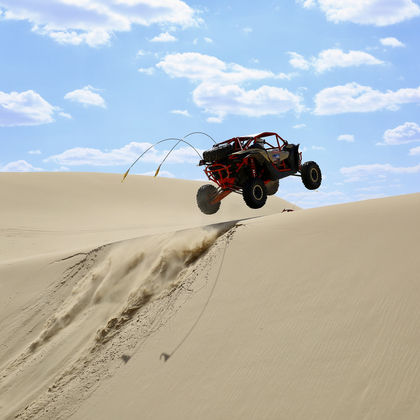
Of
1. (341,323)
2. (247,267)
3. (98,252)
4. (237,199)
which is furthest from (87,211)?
(341,323)

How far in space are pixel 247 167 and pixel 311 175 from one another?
201 centimetres

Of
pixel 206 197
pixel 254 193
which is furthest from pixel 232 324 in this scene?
pixel 206 197

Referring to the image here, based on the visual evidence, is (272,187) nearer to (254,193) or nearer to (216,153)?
(254,193)

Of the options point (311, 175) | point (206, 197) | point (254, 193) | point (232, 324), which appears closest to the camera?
point (232, 324)

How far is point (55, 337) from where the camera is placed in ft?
26.7

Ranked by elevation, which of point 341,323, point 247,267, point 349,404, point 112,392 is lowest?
point 112,392

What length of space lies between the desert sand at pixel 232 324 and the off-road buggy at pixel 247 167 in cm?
199

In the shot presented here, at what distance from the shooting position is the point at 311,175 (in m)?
11.5

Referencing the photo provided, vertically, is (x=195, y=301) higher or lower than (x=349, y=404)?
higher

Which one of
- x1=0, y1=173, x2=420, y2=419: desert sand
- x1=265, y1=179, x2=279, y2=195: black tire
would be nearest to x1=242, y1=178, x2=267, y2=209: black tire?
x1=265, y1=179, x2=279, y2=195: black tire

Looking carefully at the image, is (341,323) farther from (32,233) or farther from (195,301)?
(32,233)

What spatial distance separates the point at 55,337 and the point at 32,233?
13544mm

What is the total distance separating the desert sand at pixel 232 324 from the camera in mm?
4500

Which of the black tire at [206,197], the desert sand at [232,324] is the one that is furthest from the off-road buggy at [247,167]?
the desert sand at [232,324]
